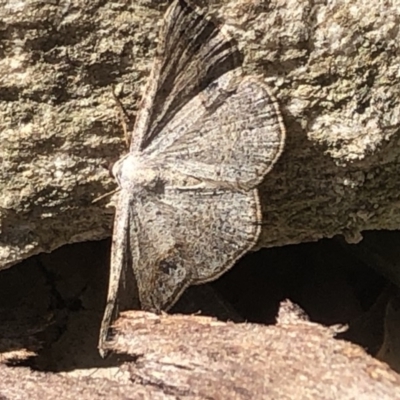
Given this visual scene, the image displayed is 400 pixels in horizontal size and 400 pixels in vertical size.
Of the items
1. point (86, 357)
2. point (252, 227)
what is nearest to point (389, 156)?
point (252, 227)

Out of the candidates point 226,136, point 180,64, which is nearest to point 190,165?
point 226,136

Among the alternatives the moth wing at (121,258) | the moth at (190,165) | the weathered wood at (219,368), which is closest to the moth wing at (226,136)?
the moth at (190,165)

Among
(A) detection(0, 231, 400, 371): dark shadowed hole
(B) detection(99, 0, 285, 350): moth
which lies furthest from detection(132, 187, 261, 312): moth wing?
(A) detection(0, 231, 400, 371): dark shadowed hole


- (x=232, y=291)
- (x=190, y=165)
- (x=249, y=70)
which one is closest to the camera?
(x=249, y=70)

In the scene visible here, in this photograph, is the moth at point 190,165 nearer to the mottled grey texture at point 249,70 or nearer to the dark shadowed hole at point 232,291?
the mottled grey texture at point 249,70

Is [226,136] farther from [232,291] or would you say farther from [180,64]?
[232,291]

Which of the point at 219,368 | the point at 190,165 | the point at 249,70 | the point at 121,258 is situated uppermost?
the point at 249,70

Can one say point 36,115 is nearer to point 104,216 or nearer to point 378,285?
point 104,216
